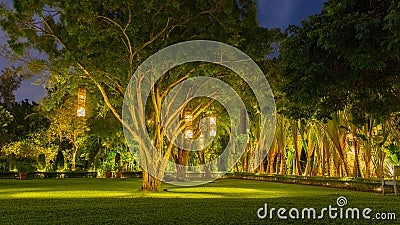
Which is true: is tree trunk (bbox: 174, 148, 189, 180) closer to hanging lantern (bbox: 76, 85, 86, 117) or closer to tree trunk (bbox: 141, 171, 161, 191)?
tree trunk (bbox: 141, 171, 161, 191)

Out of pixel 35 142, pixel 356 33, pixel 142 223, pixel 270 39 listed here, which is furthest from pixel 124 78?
pixel 35 142

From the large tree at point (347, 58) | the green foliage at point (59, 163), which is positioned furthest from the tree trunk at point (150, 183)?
the green foliage at point (59, 163)

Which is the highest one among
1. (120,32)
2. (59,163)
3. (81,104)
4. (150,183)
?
(120,32)

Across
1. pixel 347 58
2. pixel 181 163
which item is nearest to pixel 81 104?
pixel 347 58

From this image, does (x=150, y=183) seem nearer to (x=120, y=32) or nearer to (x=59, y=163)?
(x=120, y=32)

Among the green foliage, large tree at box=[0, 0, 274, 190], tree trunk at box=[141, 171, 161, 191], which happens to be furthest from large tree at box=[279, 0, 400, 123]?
the green foliage

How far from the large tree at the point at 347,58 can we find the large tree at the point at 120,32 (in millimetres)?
9453

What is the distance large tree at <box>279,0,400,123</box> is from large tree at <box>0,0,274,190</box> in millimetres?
9453

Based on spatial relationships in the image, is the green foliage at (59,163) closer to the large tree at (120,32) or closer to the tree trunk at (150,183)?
the large tree at (120,32)

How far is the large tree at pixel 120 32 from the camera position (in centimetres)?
1680

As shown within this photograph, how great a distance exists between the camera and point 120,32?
1769 cm

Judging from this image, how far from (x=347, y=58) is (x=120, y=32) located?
12.7 meters

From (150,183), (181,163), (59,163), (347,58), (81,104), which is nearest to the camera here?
(347,58)

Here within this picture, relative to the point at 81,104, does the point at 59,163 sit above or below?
below
